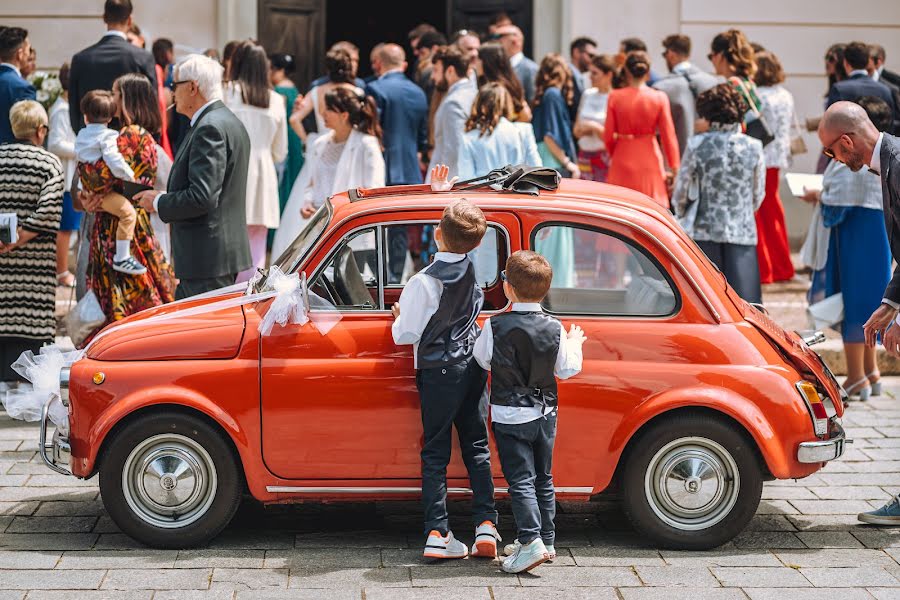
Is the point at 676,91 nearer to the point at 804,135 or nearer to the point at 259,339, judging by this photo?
the point at 804,135

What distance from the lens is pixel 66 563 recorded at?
580 cm

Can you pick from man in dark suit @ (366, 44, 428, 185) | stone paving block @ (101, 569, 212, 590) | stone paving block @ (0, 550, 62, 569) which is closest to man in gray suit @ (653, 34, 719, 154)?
man in dark suit @ (366, 44, 428, 185)

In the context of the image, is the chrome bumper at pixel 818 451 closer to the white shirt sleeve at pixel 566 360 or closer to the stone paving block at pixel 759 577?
the stone paving block at pixel 759 577

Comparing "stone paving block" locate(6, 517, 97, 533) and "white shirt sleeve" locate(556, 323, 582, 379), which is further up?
"white shirt sleeve" locate(556, 323, 582, 379)

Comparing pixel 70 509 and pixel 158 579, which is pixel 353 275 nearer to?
pixel 158 579

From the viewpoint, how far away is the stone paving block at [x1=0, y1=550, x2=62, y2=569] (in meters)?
5.76

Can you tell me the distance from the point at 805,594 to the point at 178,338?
2.85m

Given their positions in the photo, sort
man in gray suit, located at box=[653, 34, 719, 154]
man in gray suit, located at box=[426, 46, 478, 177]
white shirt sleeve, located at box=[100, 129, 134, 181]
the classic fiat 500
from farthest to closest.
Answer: man in gray suit, located at box=[653, 34, 719, 154] < man in gray suit, located at box=[426, 46, 478, 177] < white shirt sleeve, located at box=[100, 129, 134, 181] < the classic fiat 500

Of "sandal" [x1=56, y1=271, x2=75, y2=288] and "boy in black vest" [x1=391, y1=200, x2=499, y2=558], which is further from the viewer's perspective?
"sandal" [x1=56, y1=271, x2=75, y2=288]

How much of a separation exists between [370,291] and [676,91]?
6070mm

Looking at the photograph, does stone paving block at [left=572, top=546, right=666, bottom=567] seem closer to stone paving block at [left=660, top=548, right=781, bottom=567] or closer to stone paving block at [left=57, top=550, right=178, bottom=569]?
stone paving block at [left=660, top=548, right=781, bottom=567]

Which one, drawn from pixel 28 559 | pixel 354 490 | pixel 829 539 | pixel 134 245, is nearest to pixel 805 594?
pixel 829 539

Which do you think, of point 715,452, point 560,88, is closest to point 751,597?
point 715,452

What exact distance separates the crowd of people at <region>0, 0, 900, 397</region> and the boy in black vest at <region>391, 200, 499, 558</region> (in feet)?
7.05
